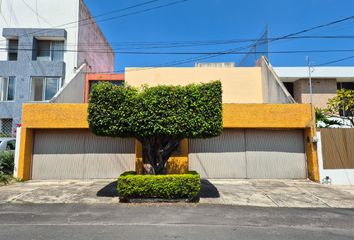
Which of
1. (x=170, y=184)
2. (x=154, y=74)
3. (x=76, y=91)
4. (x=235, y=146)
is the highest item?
(x=154, y=74)

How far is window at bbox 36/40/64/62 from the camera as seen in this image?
18297 mm

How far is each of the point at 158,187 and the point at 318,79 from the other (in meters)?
14.0

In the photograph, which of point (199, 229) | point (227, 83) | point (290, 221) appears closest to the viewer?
point (199, 229)

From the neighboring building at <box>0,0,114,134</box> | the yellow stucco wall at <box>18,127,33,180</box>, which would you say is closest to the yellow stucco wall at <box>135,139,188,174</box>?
the yellow stucco wall at <box>18,127,33,180</box>

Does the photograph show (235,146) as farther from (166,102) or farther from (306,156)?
(166,102)

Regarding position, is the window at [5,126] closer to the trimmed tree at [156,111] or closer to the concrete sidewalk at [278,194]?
the trimmed tree at [156,111]

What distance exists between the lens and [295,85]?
1700cm

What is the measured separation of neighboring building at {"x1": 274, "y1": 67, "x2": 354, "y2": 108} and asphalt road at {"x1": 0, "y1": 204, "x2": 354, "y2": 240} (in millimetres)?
10617

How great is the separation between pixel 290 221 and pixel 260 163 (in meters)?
6.01

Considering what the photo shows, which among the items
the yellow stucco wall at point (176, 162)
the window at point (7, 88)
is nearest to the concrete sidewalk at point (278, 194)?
the yellow stucco wall at point (176, 162)

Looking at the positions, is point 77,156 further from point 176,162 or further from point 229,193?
point 229,193

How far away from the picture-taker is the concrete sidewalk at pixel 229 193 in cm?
814

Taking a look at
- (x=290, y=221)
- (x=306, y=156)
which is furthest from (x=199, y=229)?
(x=306, y=156)

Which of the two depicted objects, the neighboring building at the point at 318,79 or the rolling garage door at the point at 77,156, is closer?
the rolling garage door at the point at 77,156
